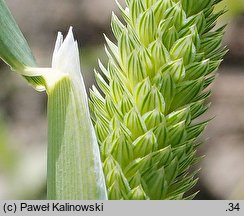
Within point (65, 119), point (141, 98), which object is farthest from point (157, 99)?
point (65, 119)

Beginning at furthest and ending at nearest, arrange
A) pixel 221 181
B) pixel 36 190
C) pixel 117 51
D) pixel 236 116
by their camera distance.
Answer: pixel 236 116 → pixel 221 181 → pixel 36 190 → pixel 117 51

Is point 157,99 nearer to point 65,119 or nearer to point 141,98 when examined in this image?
point 141,98

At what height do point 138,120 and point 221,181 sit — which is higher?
point 221,181

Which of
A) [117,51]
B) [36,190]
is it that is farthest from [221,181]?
[117,51]
